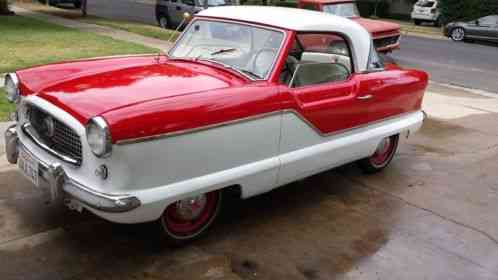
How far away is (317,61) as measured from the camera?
486cm

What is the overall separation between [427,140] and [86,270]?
5.07 metres

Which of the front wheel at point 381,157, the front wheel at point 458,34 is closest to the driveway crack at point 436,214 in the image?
the front wheel at point 381,157

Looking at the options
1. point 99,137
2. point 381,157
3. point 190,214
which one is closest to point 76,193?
point 99,137

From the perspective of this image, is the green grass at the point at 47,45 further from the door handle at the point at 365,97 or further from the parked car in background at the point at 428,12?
the parked car in background at the point at 428,12

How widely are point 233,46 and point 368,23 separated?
947 cm

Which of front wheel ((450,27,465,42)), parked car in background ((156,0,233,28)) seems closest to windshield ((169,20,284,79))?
parked car in background ((156,0,233,28))

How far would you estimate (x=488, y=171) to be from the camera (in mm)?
6141

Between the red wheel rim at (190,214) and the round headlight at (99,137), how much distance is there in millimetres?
781

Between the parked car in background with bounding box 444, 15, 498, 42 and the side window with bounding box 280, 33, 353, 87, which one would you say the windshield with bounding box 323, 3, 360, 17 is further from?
the parked car in background with bounding box 444, 15, 498, 42

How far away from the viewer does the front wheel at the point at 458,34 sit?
22.6 m

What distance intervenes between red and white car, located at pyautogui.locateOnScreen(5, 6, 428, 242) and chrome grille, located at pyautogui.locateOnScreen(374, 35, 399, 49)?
7.70m

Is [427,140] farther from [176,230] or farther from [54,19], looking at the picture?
[54,19]

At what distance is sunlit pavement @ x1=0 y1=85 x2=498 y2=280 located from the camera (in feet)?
12.2

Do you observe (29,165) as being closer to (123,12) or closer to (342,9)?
(342,9)
